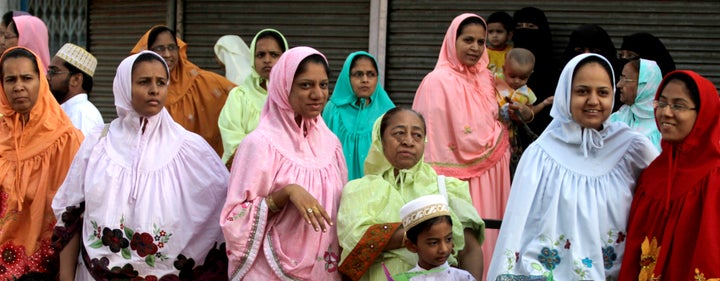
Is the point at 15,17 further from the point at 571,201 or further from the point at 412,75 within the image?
the point at 571,201

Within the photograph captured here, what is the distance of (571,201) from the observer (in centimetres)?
430

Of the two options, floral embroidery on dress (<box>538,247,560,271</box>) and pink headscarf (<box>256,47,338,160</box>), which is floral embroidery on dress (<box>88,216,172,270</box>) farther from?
floral embroidery on dress (<box>538,247,560,271</box>)

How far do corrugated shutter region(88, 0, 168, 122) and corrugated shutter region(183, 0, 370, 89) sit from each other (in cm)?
46

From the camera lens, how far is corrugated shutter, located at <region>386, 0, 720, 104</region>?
7422 millimetres

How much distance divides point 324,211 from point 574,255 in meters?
1.10

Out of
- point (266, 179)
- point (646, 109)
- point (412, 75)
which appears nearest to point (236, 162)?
point (266, 179)

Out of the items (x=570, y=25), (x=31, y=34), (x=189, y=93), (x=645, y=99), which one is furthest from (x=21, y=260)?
(x=570, y=25)

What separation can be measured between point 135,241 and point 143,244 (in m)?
0.04

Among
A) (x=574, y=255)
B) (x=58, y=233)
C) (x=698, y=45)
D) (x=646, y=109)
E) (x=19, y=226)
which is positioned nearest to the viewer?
(x=574, y=255)

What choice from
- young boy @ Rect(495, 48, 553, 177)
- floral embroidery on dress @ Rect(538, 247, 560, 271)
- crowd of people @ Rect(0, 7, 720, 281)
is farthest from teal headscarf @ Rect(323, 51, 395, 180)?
floral embroidery on dress @ Rect(538, 247, 560, 271)

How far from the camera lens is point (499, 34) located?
7363mm

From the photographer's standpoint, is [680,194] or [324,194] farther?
[324,194]

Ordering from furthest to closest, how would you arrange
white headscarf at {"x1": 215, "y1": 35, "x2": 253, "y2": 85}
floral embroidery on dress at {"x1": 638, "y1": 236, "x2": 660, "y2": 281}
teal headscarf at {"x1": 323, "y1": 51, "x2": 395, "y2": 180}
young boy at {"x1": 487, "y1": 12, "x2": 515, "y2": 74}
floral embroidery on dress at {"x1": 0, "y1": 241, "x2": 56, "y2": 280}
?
white headscarf at {"x1": 215, "y1": 35, "x2": 253, "y2": 85} < young boy at {"x1": 487, "y1": 12, "x2": 515, "y2": 74} < teal headscarf at {"x1": 323, "y1": 51, "x2": 395, "y2": 180} < floral embroidery on dress at {"x1": 0, "y1": 241, "x2": 56, "y2": 280} < floral embroidery on dress at {"x1": 638, "y1": 236, "x2": 660, "y2": 281}

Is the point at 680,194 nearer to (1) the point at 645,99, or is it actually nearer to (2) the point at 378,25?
(1) the point at 645,99
